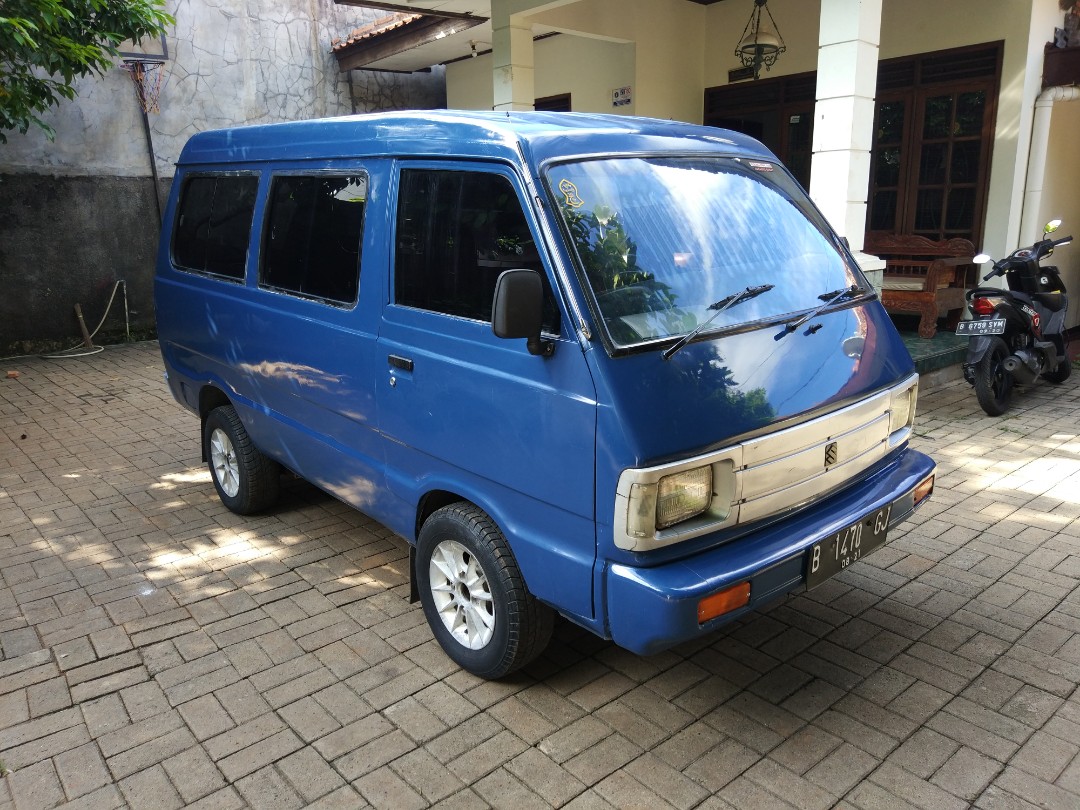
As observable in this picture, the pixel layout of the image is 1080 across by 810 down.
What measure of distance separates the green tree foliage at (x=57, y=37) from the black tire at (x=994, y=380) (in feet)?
26.4

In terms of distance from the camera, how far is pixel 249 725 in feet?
10.0

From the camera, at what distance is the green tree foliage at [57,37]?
266 inches

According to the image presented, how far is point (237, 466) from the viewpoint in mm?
4926

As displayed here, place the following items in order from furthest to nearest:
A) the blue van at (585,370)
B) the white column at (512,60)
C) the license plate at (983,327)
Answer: the white column at (512,60), the license plate at (983,327), the blue van at (585,370)

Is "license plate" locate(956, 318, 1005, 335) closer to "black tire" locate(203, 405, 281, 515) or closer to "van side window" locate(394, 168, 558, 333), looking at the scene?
"van side window" locate(394, 168, 558, 333)

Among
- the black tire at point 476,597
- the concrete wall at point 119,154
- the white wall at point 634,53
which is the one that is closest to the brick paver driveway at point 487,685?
the black tire at point 476,597

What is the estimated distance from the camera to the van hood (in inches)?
99.9

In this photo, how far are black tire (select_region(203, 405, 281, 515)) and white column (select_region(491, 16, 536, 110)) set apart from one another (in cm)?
590

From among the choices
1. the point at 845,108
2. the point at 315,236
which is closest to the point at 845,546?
the point at 315,236

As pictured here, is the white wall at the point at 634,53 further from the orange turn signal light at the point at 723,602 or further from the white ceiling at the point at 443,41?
the orange turn signal light at the point at 723,602

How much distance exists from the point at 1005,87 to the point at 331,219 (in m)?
7.46

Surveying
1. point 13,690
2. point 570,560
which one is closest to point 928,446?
point 570,560

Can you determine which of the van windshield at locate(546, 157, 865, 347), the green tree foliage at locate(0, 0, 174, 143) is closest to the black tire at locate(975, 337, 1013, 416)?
the van windshield at locate(546, 157, 865, 347)

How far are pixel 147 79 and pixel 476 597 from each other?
10.2m
